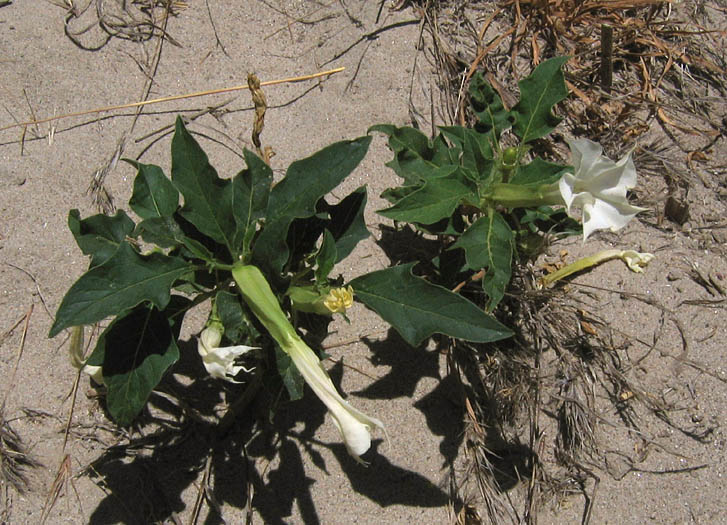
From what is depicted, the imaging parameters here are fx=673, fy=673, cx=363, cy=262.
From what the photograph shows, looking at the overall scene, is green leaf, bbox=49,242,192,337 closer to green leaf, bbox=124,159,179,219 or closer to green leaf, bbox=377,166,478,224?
green leaf, bbox=124,159,179,219

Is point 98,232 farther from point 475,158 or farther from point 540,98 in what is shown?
point 540,98

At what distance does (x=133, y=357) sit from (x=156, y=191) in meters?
0.38

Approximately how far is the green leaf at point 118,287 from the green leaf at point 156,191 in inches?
8.0

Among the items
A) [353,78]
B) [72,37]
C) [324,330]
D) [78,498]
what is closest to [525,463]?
[324,330]

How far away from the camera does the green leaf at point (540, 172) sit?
4.81ft

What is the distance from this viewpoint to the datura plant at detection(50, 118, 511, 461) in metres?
1.25

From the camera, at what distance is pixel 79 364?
1532mm

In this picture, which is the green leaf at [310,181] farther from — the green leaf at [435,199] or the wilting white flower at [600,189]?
the wilting white flower at [600,189]

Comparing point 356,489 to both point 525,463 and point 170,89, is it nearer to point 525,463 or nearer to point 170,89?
point 525,463

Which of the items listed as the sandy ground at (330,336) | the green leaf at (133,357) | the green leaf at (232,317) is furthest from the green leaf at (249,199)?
the sandy ground at (330,336)

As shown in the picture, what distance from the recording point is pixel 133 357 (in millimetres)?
1348

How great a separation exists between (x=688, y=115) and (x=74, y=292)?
6.40ft

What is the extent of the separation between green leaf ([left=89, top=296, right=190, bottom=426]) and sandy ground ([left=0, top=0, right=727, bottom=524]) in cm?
41

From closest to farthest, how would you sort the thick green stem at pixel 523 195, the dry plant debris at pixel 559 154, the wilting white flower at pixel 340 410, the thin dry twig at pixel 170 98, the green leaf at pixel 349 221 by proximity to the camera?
1. the wilting white flower at pixel 340 410
2. the thick green stem at pixel 523 195
3. the green leaf at pixel 349 221
4. the dry plant debris at pixel 559 154
5. the thin dry twig at pixel 170 98
